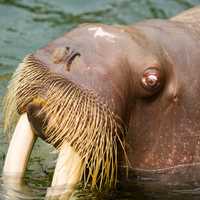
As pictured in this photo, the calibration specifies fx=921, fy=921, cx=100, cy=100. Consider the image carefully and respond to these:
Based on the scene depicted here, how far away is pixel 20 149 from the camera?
23.9 feet

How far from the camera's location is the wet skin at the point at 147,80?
23.4 feet

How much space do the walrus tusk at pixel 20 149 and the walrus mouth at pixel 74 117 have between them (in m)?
0.15

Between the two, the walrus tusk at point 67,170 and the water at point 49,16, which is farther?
the water at point 49,16

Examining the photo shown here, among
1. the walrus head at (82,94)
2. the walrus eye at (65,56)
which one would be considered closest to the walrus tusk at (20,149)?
the walrus head at (82,94)

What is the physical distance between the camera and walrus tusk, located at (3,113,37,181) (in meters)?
7.29

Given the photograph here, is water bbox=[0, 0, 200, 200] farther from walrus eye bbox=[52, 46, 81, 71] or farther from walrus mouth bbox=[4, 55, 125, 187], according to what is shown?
walrus eye bbox=[52, 46, 81, 71]

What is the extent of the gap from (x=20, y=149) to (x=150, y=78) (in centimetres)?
117

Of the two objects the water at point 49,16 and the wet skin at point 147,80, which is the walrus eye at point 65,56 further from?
the water at point 49,16

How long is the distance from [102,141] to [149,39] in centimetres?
99

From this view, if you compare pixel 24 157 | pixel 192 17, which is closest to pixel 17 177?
pixel 24 157

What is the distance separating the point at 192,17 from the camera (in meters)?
8.39

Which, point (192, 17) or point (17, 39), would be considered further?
point (17, 39)

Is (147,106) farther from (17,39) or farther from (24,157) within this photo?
(17,39)

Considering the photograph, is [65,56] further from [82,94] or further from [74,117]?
[74,117]
